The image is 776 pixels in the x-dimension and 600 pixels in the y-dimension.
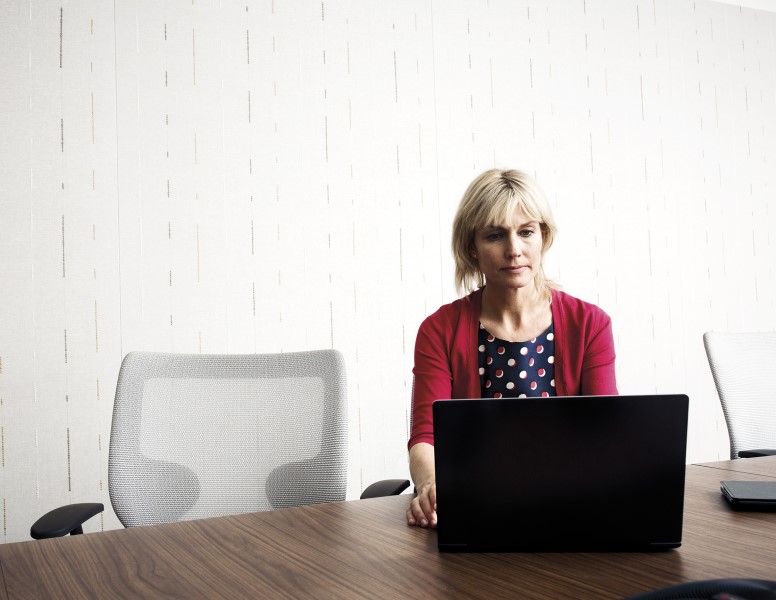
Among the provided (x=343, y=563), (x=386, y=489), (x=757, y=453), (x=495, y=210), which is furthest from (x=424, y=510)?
(x=757, y=453)

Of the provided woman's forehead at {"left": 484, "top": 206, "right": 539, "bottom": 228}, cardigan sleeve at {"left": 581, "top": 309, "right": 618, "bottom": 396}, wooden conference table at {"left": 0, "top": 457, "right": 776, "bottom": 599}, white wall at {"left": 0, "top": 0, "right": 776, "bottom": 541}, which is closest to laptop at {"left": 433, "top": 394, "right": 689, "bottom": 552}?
wooden conference table at {"left": 0, "top": 457, "right": 776, "bottom": 599}

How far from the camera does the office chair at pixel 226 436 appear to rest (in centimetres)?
151

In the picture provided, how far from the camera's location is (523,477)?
0.86 m

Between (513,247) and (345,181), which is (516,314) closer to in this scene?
(513,247)

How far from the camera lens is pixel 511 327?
1735 millimetres

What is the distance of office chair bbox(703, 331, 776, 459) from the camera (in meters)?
2.04

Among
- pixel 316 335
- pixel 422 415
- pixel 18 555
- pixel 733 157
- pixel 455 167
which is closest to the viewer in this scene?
pixel 18 555

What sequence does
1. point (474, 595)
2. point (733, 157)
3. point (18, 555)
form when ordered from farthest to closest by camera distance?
1. point (733, 157)
2. point (18, 555)
3. point (474, 595)

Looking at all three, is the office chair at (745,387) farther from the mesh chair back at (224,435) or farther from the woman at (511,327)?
the mesh chair back at (224,435)

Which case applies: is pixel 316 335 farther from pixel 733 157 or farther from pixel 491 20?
pixel 733 157

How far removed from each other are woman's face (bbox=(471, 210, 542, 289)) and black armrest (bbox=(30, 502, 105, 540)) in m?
1.02

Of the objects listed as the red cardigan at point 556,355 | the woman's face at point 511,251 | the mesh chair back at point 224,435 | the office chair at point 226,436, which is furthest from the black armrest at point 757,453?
the mesh chair back at point 224,435

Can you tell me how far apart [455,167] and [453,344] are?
5.51 ft

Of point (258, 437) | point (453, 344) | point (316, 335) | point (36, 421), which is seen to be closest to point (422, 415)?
point (453, 344)
